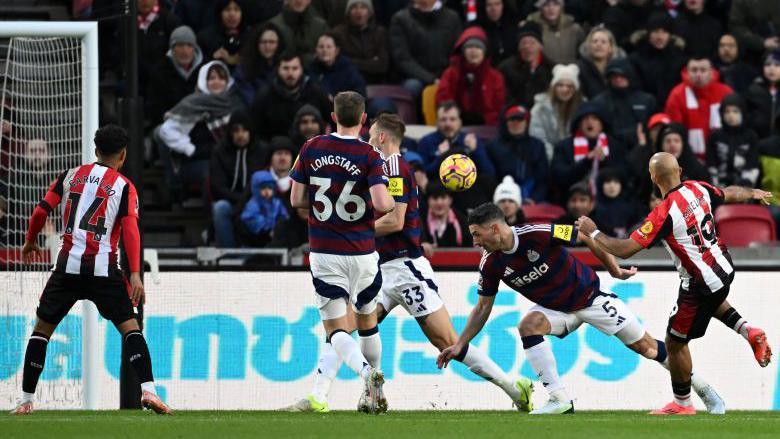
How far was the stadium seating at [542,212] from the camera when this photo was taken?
15633 millimetres

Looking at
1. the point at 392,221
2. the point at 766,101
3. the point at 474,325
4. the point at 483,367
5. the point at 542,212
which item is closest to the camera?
the point at 474,325

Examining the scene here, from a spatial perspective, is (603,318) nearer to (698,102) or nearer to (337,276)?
(337,276)

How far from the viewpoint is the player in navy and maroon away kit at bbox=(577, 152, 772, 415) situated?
33.9ft

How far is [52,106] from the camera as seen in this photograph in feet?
42.5

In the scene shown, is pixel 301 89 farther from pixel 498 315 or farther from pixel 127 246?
pixel 127 246

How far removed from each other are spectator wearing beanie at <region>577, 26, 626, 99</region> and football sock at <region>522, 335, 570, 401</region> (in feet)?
23.8

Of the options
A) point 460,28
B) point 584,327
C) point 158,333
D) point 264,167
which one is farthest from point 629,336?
point 460,28

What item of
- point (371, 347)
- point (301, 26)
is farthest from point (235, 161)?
point (371, 347)

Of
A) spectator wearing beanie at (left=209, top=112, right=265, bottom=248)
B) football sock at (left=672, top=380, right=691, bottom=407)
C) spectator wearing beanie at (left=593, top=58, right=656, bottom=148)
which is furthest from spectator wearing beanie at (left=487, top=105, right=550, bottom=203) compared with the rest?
football sock at (left=672, top=380, right=691, bottom=407)

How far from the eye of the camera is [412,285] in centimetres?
1121

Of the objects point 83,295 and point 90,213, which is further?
point 83,295

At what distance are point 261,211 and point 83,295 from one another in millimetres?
5238

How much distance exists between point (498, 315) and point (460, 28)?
19.4ft

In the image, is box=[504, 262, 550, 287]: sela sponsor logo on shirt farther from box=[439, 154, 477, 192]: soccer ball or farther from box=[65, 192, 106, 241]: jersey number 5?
box=[65, 192, 106, 241]: jersey number 5
